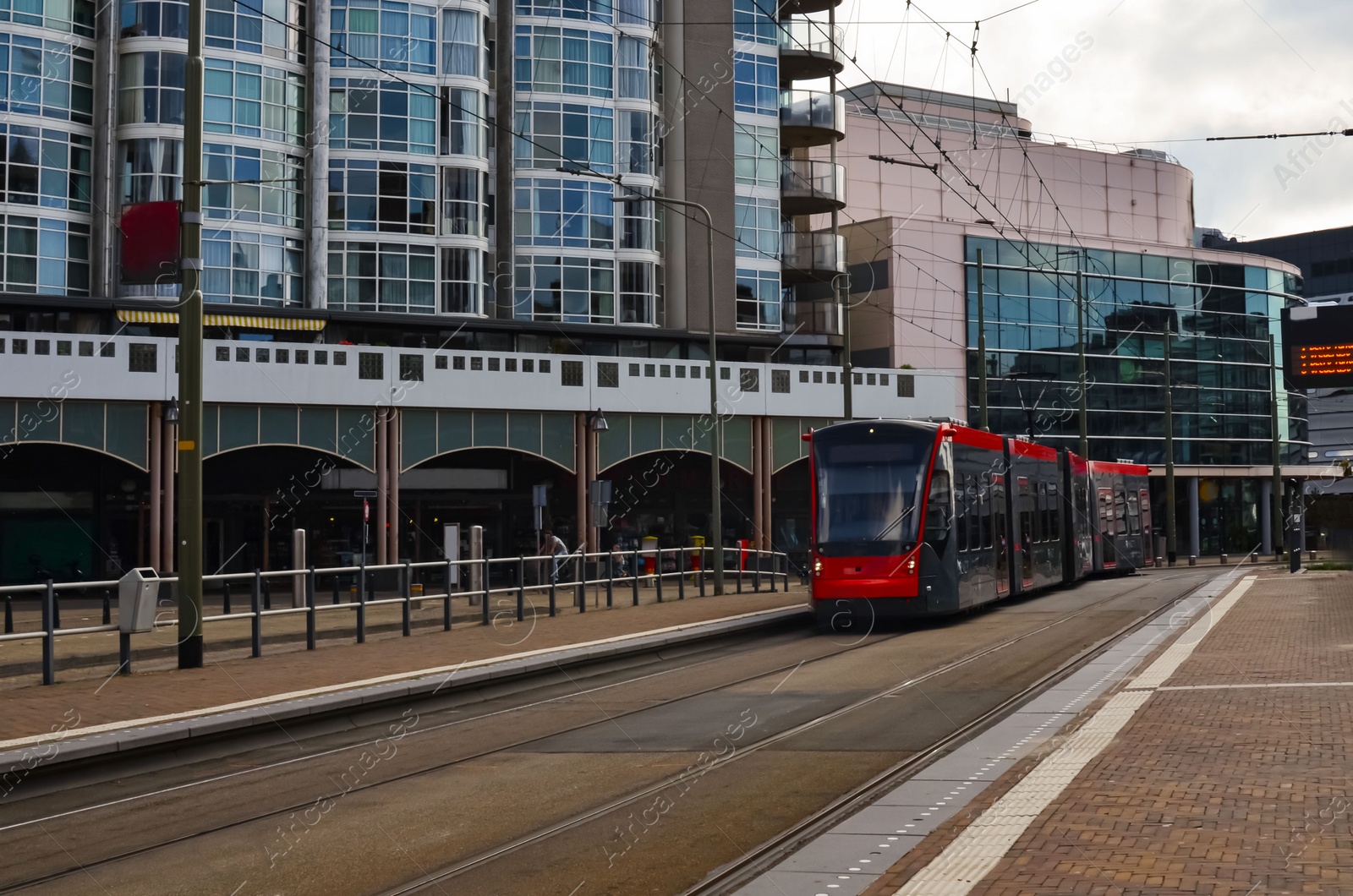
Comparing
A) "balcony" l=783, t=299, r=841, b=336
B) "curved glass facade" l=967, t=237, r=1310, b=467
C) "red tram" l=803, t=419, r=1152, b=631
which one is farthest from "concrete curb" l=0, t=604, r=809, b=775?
"curved glass facade" l=967, t=237, r=1310, b=467

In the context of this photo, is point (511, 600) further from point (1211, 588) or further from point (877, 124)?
point (877, 124)

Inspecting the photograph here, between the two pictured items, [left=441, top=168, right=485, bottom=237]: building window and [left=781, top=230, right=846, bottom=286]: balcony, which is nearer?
[left=441, top=168, right=485, bottom=237]: building window

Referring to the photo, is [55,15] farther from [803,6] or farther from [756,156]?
[803,6]

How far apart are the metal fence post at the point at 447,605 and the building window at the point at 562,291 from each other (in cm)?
2694

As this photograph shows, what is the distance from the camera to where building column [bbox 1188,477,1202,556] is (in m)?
71.5

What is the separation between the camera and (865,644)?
21.7 m

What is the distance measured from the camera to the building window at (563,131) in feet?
160

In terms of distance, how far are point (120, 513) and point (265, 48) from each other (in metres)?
14.7

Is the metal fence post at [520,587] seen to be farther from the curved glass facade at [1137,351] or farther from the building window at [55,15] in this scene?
the curved glass facade at [1137,351]

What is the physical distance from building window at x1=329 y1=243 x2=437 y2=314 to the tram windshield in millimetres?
25107

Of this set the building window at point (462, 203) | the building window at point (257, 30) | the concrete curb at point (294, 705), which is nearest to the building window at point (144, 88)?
the building window at point (257, 30)

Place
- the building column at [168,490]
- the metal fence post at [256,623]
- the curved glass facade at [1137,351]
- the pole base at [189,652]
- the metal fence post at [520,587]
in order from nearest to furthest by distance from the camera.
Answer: the pole base at [189,652] → the metal fence post at [256,623] → the metal fence post at [520,587] → the building column at [168,490] → the curved glass facade at [1137,351]

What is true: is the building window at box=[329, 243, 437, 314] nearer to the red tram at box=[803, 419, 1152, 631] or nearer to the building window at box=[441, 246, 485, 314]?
the building window at box=[441, 246, 485, 314]

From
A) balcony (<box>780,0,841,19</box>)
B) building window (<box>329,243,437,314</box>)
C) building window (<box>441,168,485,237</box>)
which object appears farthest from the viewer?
balcony (<box>780,0,841,19</box>)
